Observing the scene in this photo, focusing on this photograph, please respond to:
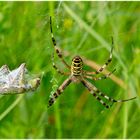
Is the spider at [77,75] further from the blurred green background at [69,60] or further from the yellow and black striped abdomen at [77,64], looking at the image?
the blurred green background at [69,60]

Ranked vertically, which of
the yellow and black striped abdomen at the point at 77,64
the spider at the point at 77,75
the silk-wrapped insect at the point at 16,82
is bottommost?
the silk-wrapped insect at the point at 16,82

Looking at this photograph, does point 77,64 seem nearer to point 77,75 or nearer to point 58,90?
point 77,75

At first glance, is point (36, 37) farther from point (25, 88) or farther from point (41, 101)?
point (25, 88)

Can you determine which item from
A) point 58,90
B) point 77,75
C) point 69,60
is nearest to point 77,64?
point 77,75

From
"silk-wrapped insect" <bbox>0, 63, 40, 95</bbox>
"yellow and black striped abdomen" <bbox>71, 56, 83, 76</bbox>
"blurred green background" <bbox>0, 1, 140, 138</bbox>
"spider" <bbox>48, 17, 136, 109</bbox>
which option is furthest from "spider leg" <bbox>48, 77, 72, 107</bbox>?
"silk-wrapped insect" <bbox>0, 63, 40, 95</bbox>

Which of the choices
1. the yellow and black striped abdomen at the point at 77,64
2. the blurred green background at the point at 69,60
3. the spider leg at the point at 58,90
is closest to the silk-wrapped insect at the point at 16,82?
the yellow and black striped abdomen at the point at 77,64

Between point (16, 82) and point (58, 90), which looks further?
point (58, 90)

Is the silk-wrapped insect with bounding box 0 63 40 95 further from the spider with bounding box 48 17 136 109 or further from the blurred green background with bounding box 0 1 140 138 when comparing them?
the blurred green background with bounding box 0 1 140 138

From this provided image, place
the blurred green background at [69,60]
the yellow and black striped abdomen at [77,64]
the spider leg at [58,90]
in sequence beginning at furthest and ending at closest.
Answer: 1. the blurred green background at [69,60]
2. the spider leg at [58,90]
3. the yellow and black striped abdomen at [77,64]
